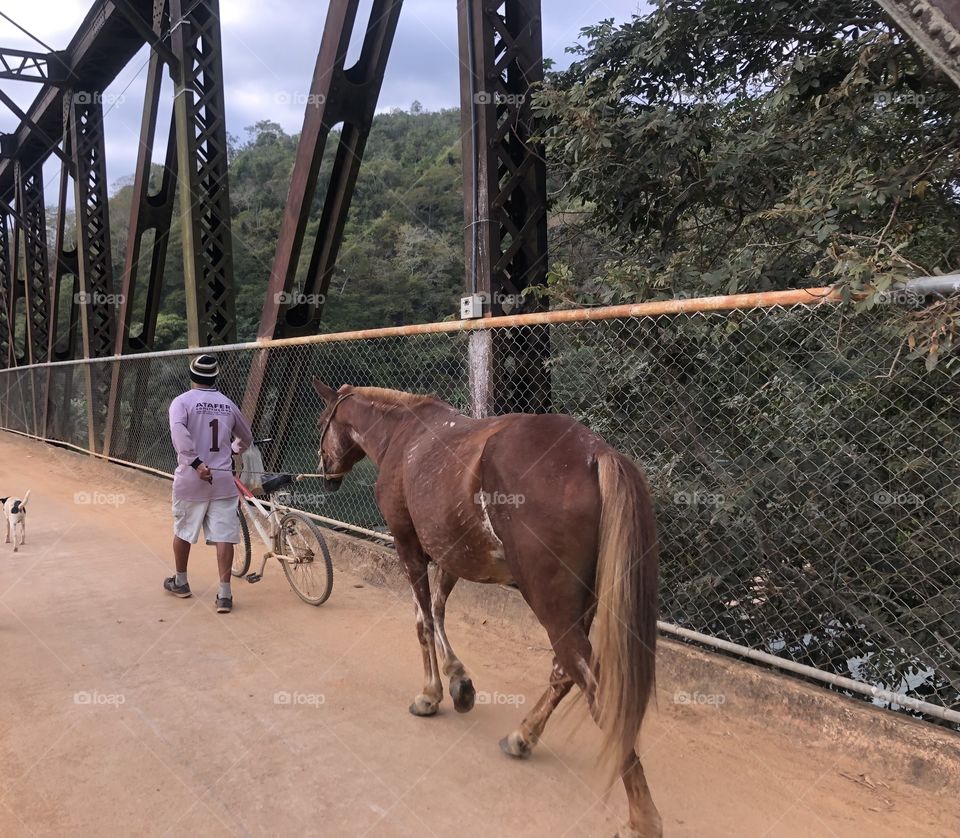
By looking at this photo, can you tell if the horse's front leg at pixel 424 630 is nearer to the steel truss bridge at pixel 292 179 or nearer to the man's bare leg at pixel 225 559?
the steel truss bridge at pixel 292 179

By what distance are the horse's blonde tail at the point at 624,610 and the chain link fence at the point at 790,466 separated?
4.00 ft

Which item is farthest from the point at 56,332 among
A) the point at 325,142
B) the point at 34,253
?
the point at 325,142

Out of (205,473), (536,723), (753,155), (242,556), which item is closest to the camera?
(536,723)

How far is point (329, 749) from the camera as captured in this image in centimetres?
328

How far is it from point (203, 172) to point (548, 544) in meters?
8.32

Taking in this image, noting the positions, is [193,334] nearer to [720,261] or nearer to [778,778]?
[720,261]

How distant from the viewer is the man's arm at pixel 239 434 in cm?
551

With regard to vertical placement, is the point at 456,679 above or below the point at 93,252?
below

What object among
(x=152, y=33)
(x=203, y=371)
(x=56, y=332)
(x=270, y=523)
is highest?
(x=152, y=33)

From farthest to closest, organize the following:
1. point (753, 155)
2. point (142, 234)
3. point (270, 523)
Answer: point (142, 234) → point (270, 523) → point (753, 155)

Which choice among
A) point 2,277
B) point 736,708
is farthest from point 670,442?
point 2,277

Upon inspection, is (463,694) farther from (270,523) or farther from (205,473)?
(270,523)

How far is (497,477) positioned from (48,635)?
352 cm

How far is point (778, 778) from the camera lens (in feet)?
10.0
